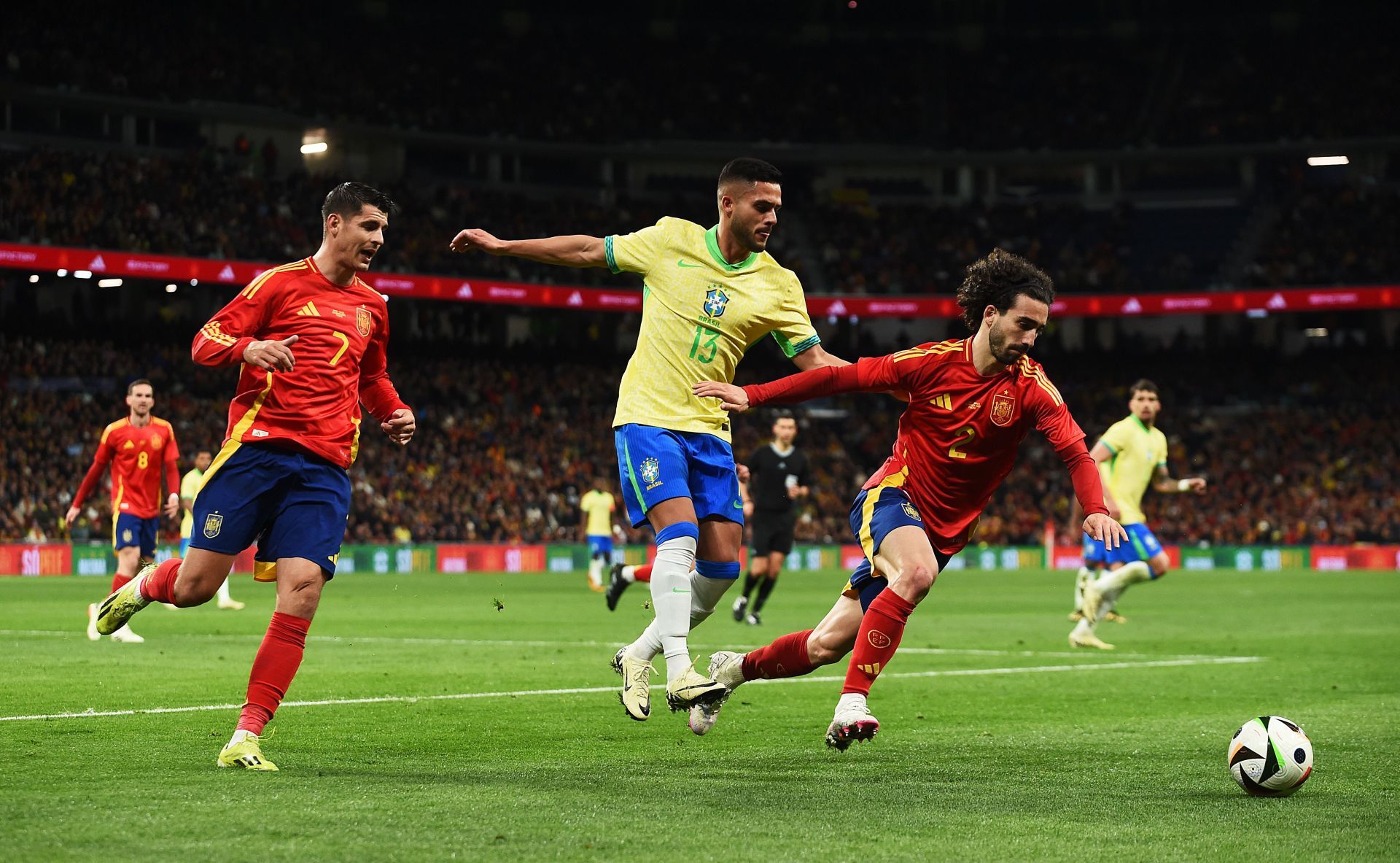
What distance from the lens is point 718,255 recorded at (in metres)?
8.49

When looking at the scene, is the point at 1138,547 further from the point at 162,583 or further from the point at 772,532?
the point at 162,583

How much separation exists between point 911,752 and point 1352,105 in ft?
165

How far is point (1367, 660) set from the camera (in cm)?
1418

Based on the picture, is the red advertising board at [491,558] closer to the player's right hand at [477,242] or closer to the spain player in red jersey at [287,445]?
the player's right hand at [477,242]

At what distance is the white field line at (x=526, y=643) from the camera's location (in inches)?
581

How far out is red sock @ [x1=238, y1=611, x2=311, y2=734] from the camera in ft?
23.2

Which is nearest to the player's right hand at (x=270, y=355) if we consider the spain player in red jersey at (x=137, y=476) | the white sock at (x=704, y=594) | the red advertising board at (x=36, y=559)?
the white sock at (x=704, y=594)

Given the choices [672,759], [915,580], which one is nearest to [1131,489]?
[915,580]

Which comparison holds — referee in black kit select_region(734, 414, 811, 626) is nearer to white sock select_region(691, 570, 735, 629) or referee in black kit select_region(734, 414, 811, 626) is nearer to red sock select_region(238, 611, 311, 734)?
white sock select_region(691, 570, 735, 629)

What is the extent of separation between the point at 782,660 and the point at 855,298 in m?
43.3

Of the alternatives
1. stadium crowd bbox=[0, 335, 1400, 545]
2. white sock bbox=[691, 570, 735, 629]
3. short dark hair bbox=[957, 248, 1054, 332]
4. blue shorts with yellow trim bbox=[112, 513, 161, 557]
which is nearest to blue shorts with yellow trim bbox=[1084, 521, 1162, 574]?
white sock bbox=[691, 570, 735, 629]

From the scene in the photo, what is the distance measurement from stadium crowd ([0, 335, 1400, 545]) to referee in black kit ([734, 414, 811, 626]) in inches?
781

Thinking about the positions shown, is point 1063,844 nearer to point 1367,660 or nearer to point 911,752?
point 911,752

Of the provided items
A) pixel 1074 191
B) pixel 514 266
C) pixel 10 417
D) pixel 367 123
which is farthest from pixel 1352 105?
pixel 10 417
